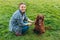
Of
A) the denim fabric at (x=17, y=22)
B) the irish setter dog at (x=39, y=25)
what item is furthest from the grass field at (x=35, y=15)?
the denim fabric at (x=17, y=22)

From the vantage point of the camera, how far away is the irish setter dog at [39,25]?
19.5 feet

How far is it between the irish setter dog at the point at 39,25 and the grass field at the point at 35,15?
0.47 feet

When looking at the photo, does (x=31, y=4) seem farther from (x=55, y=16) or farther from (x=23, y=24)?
(x=23, y=24)

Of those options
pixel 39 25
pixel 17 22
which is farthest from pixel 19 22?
pixel 39 25

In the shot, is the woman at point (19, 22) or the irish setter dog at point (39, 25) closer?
the woman at point (19, 22)

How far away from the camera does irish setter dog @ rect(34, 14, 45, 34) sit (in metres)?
5.94

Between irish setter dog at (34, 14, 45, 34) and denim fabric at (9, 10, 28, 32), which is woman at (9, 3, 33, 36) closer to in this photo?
denim fabric at (9, 10, 28, 32)

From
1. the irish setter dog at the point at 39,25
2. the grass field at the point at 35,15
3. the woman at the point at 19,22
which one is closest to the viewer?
the woman at the point at 19,22

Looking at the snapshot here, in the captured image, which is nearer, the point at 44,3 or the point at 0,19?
the point at 0,19

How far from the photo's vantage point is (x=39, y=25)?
6043 mm

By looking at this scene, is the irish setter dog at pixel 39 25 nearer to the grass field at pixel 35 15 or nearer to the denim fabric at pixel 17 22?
the grass field at pixel 35 15

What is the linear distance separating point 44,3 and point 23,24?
106 inches

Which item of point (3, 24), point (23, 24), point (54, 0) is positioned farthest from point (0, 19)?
point (54, 0)

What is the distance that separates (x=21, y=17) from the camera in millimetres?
5820
